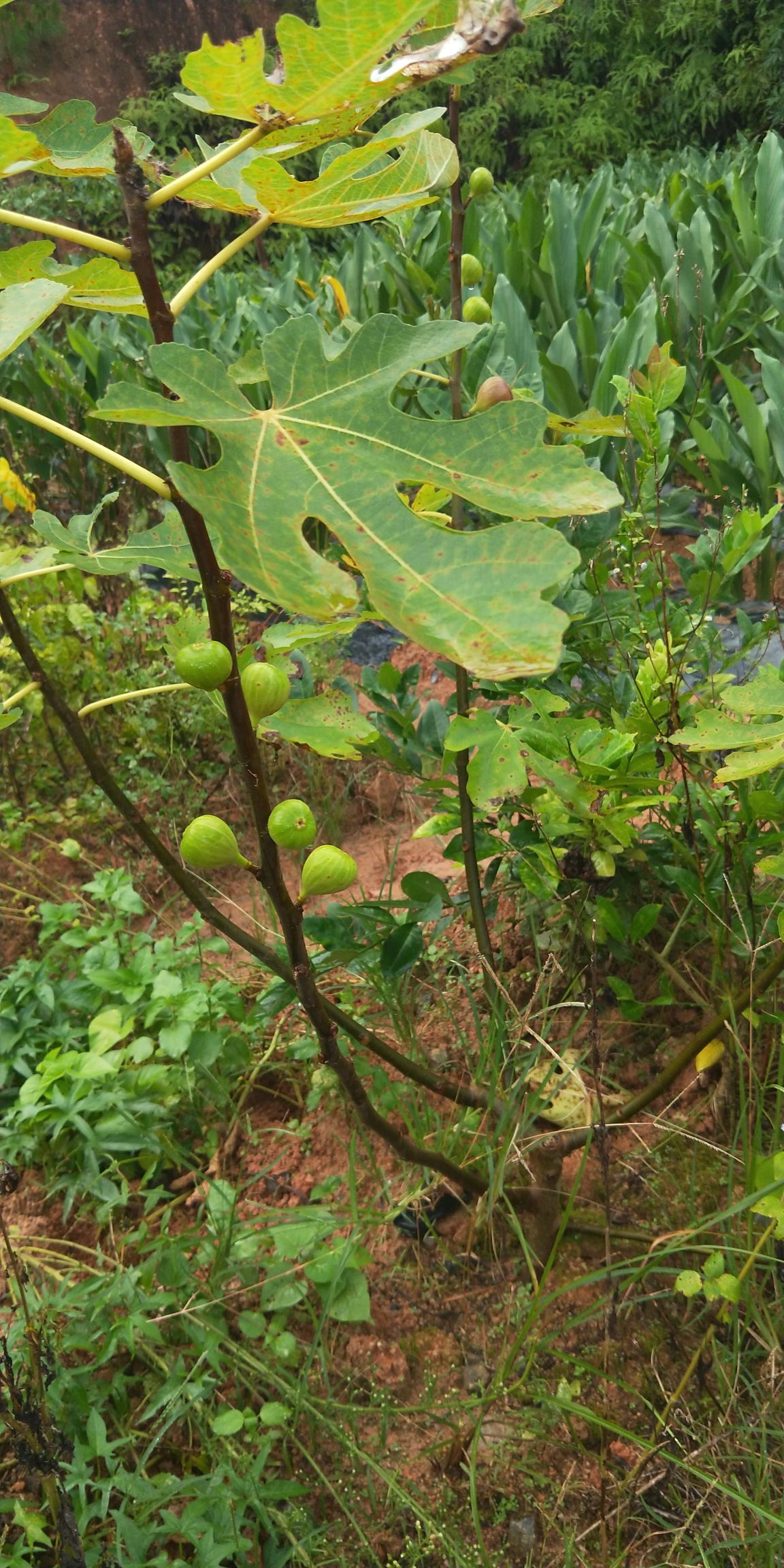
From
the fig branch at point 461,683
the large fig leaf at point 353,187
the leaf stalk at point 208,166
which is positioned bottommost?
the fig branch at point 461,683

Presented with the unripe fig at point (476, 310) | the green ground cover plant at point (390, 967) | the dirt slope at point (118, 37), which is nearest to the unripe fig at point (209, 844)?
the green ground cover plant at point (390, 967)

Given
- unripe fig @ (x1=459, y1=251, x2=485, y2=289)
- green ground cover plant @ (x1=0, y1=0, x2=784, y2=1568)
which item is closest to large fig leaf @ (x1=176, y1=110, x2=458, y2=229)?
green ground cover plant @ (x1=0, y1=0, x2=784, y2=1568)

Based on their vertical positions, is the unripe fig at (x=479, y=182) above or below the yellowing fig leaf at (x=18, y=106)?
below

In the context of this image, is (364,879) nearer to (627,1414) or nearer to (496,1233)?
(496,1233)

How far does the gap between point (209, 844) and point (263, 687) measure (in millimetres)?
124

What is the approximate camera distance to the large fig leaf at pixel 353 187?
59 centimetres

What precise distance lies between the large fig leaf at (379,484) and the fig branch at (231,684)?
0.05 m

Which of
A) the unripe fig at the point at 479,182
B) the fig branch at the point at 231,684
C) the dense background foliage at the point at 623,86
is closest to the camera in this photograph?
the fig branch at the point at 231,684

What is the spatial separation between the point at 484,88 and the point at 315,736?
13.0 m

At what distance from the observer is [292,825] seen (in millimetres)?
749

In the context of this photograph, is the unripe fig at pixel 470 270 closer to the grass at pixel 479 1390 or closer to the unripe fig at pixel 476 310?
the unripe fig at pixel 476 310

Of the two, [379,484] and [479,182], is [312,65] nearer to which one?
[379,484]

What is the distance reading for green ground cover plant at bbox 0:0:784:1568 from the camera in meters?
0.56

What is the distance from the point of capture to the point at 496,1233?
1272 millimetres
